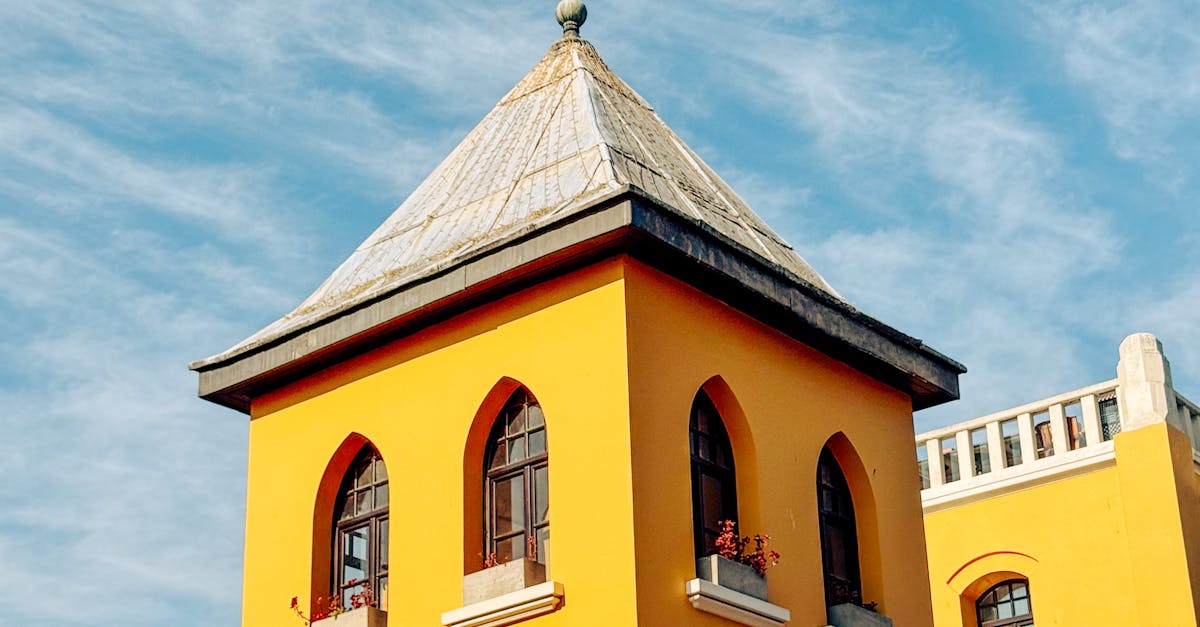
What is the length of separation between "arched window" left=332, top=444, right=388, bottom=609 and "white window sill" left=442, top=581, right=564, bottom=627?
133 centimetres

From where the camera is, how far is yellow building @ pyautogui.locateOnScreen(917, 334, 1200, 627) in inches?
879

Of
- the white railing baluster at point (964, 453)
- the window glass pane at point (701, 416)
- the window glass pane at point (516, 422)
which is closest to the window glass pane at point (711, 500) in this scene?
the window glass pane at point (701, 416)

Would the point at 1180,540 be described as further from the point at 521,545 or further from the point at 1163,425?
the point at 521,545

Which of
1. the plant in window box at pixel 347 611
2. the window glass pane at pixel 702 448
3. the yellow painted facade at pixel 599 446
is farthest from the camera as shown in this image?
the plant in window box at pixel 347 611

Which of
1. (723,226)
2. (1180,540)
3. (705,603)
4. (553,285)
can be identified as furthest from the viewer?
(1180,540)

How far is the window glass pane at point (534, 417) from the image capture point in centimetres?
1642

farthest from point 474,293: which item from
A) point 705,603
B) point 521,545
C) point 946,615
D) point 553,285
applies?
point 946,615

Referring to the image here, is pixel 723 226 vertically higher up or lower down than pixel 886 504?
higher up

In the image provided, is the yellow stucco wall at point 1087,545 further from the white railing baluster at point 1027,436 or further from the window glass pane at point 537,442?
the window glass pane at point 537,442

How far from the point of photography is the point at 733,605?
15.6 meters

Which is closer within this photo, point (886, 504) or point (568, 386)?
point (568, 386)

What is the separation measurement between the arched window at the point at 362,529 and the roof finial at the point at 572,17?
480 centimetres

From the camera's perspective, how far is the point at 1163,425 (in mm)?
22531

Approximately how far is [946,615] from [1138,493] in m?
2.62
